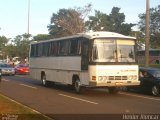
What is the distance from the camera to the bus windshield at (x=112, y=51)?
69.9ft

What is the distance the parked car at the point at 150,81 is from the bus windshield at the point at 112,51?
175 centimetres

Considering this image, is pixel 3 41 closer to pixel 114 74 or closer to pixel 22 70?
pixel 22 70

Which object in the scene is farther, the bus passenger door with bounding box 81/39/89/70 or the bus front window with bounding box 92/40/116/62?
the bus passenger door with bounding box 81/39/89/70

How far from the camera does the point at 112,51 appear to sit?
2150cm

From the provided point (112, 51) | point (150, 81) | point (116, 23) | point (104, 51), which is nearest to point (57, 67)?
point (104, 51)

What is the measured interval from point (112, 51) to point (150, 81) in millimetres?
2935

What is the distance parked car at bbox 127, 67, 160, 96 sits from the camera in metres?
22.2

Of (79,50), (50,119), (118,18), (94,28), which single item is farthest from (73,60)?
(118,18)

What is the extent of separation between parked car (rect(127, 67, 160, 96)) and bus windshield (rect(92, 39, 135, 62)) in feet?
5.73

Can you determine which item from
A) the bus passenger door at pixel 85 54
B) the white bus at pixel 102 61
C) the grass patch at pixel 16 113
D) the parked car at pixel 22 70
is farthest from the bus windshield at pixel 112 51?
the parked car at pixel 22 70

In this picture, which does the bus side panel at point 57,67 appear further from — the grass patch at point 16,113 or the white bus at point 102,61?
the grass patch at point 16,113

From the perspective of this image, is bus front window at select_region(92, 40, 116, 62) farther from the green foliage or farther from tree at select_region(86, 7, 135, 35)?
the green foliage

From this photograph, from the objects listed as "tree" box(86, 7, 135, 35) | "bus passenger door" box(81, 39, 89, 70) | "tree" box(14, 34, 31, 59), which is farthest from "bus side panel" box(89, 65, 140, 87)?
Result: "tree" box(86, 7, 135, 35)

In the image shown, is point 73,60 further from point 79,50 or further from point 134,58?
point 134,58
